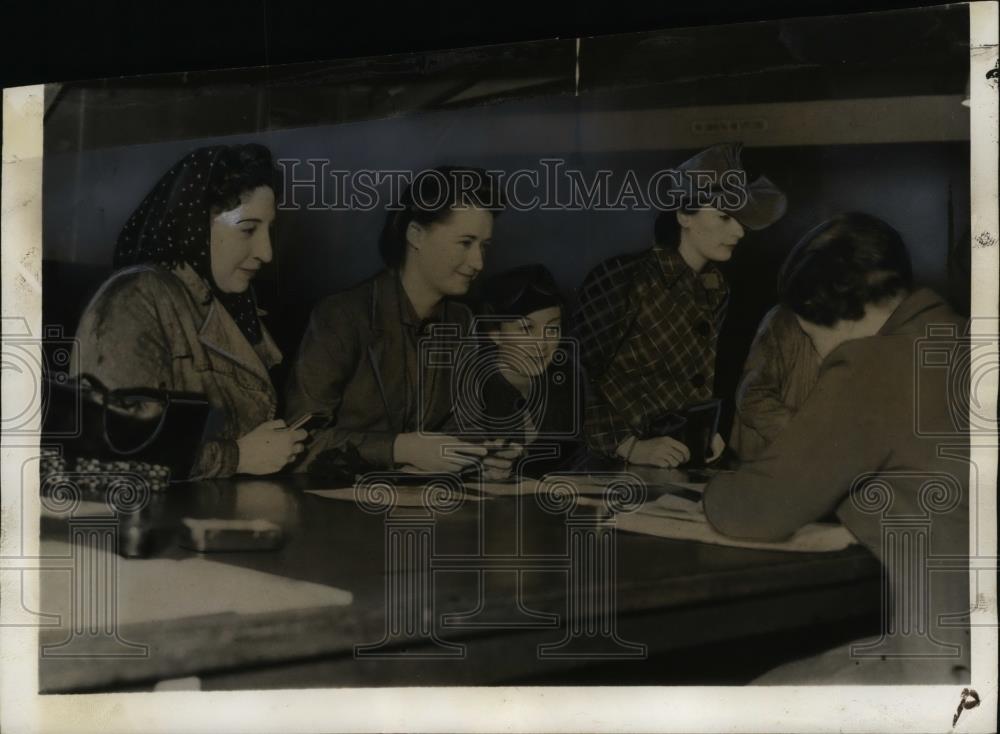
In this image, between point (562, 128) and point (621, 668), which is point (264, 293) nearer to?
point (562, 128)

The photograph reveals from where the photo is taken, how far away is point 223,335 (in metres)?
3.62

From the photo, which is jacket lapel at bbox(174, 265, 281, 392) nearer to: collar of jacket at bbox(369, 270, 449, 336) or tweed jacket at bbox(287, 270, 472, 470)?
tweed jacket at bbox(287, 270, 472, 470)

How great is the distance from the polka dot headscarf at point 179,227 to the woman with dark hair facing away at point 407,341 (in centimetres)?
35

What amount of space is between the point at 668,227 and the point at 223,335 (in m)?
1.59

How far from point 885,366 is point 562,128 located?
4.55 ft

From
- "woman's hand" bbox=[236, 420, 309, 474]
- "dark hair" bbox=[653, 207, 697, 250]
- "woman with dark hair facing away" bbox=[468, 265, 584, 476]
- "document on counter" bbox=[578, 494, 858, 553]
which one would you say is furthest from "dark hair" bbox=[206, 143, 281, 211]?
"document on counter" bbox=[578, 494, 858, 553]

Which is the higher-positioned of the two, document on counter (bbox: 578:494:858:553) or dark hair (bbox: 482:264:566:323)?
dark hair (bbox: 482:264:566:323)

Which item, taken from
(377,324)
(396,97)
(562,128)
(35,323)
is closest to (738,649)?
(377,324)

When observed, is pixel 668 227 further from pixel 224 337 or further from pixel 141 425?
pixel 141 425

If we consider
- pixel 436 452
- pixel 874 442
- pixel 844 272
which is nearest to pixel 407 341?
pixel 436 452

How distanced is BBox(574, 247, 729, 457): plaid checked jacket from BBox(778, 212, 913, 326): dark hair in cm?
27

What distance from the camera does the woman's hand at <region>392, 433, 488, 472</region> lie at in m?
3.60

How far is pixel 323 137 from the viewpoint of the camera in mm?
3625

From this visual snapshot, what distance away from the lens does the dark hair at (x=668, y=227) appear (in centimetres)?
360
